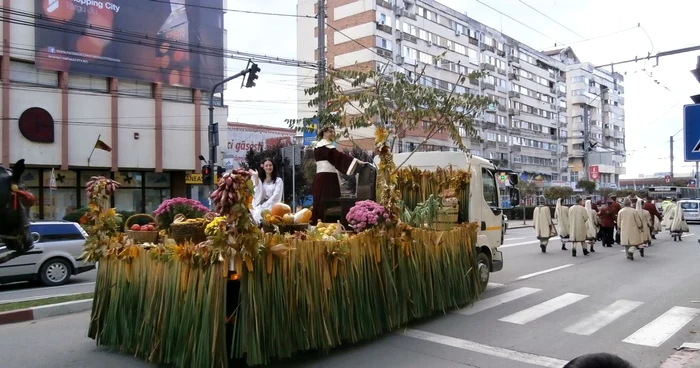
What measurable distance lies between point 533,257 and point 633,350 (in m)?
10.0

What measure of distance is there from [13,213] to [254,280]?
2141 mm

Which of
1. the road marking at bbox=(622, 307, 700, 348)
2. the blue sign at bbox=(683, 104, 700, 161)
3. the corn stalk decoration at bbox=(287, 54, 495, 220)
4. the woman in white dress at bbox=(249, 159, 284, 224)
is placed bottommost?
the road marking at bbox=(622, 307, 700, 348)

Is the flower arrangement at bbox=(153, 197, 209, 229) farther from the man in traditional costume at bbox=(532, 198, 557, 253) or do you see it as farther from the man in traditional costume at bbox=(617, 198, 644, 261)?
the man in traditional costume at bbox=(532, 198, 557, 253)

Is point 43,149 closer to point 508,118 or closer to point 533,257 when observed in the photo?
point 533,257

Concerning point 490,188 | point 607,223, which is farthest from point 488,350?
point 607,223

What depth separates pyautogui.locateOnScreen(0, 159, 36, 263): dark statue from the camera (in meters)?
4.50

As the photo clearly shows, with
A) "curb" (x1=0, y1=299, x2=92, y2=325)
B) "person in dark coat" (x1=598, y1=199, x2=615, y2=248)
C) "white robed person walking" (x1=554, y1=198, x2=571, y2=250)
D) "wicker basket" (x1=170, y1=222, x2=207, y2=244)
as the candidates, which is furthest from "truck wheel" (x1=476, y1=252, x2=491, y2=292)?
"person in dark coat" (x1=598, y1=199, x2=615, y2=248)

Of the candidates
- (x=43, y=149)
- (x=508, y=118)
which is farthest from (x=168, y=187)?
(x=508, y=118)

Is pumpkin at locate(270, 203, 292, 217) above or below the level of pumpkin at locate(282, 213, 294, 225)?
above

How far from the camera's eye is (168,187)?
3134 cm

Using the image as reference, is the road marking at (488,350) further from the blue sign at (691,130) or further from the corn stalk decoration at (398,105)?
the corn stalk decoration at (398,105)

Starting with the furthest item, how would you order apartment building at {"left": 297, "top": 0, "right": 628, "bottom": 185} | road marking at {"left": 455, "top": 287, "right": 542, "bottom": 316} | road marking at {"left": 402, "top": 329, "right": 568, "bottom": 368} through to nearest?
1. apartment building at {"left": 297, "top": 0, "right": 628, "bottom": 185}
2. road marking at {"left": 455, "top": 287, "right": 542, "bottom": 316}
3. road marking at {"left": 402, "top": 329, "right": 568, "bottom": 368}

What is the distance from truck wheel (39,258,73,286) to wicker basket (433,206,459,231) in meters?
9.17

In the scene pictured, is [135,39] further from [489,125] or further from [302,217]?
[489,125]
